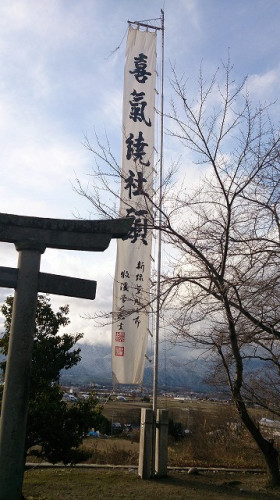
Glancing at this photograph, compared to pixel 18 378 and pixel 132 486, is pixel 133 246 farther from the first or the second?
pixel 18 378

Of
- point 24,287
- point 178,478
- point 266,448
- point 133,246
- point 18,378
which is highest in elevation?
point 133,246

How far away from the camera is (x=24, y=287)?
5.25 metres

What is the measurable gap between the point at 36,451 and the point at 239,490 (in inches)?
158

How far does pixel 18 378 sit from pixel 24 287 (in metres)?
1.06

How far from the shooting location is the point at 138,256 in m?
9.46

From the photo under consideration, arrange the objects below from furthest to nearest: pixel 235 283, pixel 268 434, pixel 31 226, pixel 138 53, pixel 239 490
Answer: pixel 268 434
pixel 138 53
pixel 239 490
pixel 235 283
pixel 31 226

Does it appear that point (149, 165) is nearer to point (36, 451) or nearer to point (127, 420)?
point (36, 451)

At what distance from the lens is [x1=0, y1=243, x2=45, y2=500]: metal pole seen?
16.0ft

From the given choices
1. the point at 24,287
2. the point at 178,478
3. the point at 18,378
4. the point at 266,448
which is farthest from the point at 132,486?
the point at 24,287

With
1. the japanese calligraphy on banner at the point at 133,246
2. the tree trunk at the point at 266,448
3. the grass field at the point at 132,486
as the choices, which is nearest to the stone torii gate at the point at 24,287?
the japanese calligraphy on banner at the point at 133,246

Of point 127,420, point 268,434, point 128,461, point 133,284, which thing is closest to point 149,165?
point 133,284

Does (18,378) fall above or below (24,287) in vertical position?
below

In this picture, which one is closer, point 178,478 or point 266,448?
point 266,448

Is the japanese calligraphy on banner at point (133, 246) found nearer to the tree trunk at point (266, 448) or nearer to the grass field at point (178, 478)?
the grass field at point (178, 478)
